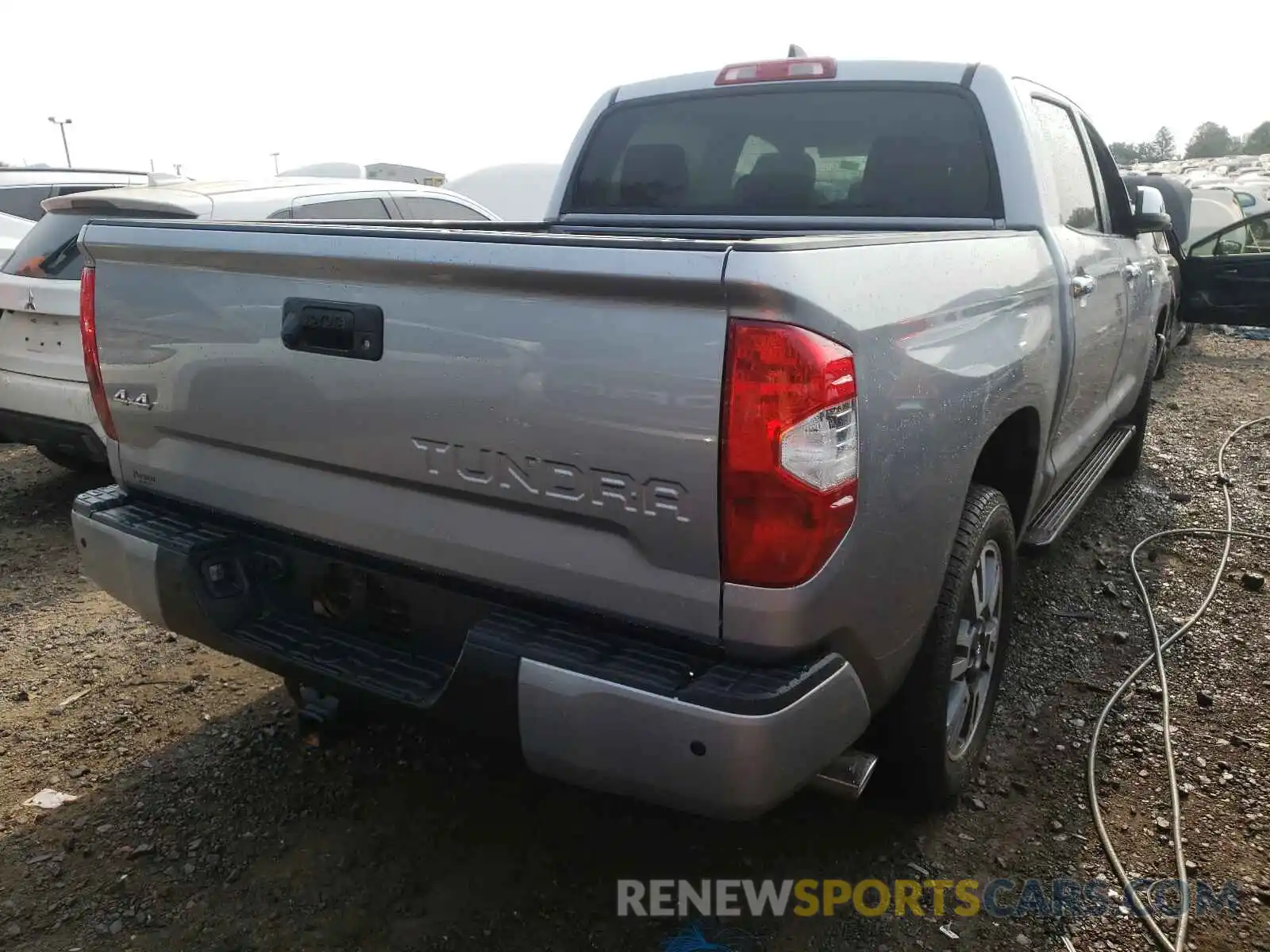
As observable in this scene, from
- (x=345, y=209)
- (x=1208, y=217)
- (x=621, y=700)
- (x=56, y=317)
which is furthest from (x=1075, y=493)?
(x=1208, y=217)

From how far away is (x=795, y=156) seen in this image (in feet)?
11.5

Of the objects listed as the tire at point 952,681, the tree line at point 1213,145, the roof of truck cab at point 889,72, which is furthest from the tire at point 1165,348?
the tree line at point 1213,145

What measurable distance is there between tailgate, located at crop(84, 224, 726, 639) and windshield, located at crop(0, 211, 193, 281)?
111 inches

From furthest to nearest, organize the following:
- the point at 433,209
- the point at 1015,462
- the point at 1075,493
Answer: the point at 433,209 → the point at 1075,493 → the point at 1015,462

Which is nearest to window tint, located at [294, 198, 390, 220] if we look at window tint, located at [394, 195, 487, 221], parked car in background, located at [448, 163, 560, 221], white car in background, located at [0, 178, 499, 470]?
window tint, located at [394, 195, 487, 221]

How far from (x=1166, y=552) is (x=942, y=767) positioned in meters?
2.78

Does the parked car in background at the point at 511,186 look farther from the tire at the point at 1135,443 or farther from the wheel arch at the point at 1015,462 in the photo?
the wheel arch at the point at 1015,462

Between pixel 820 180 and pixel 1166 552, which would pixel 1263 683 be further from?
pixel 820 180

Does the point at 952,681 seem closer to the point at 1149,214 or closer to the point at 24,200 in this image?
the point at 1149,214

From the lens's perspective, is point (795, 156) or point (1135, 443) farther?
point (1135, 443)

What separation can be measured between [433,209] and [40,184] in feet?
10.2

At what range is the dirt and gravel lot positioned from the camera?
2.28 m

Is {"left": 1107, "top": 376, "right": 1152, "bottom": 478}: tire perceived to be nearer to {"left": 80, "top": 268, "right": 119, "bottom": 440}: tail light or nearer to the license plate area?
{"left": 80, "top": 268, "right": 119, "bottom": 440}: tail light

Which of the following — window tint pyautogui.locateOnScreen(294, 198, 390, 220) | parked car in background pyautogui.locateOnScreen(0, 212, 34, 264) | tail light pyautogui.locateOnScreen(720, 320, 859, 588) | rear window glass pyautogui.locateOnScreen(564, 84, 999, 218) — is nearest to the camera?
tail light pyautogui.locateOnScreen(720, 320, 859, 588)
